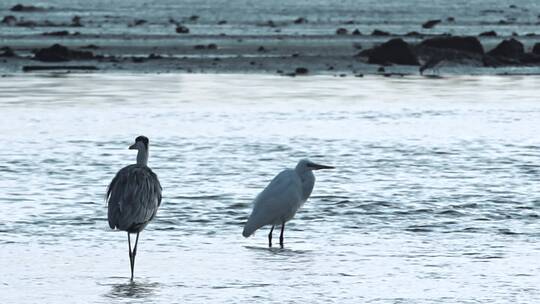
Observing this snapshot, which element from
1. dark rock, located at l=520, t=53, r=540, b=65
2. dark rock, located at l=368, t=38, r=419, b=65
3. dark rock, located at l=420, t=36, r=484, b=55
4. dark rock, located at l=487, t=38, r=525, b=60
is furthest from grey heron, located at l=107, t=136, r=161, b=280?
dark rock, located at l=420, t=36, r=484, b=55

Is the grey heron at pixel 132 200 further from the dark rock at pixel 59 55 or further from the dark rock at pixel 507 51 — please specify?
the dark rock at pixel 59 55

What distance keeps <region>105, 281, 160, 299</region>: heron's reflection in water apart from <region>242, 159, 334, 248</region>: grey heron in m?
1.94

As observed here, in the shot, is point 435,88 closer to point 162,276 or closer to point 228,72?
point 228,72

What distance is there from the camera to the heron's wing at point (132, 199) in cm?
1128

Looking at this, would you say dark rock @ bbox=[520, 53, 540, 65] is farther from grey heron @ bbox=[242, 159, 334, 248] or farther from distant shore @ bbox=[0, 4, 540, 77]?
grey heron @ bbox=[242, 159, 334, 248]

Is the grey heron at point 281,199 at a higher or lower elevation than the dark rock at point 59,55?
higher

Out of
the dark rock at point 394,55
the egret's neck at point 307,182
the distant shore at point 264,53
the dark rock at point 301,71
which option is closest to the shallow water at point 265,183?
the egret's neck at point 307,182

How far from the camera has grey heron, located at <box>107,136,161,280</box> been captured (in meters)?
11.3

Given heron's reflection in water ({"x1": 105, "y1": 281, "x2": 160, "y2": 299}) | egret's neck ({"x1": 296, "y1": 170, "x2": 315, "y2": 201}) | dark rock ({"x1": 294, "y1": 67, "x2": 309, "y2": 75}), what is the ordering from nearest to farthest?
1. heron's reflection in water ({"x1": 105, "y1": 281, "x2": 160, "y2": 299})
2. egret's neck ({"x1": 296, "y1": 170, "x2": 315, "y2": 201})
3. dark rock ({"x1": 294, "y1": 67, "x2": 309, "y2": 75})

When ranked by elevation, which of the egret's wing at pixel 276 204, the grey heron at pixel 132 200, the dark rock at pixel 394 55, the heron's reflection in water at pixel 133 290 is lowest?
the dark rock at pixel 394 55

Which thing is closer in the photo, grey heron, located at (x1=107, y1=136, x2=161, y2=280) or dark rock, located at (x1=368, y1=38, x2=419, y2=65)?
grey heron, located at (x1=107, y1=136, x2=161, y2=280)

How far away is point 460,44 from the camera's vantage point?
43.0 meters

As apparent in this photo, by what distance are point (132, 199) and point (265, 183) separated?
219 inches

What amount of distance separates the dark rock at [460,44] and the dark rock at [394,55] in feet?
6.62
